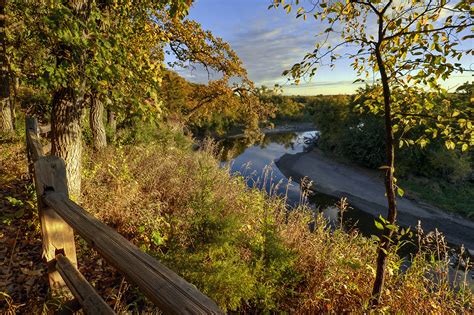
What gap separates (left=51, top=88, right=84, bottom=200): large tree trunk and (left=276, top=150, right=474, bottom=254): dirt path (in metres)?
15.2

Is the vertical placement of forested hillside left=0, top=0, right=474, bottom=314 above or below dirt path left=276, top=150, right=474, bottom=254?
above

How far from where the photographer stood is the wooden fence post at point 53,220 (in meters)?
2.26

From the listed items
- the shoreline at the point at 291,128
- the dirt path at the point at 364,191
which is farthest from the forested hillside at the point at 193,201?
the shoreline at the point at 291,128

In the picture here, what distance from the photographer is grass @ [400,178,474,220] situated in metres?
16.4

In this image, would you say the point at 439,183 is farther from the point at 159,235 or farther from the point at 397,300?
the point at 159,235

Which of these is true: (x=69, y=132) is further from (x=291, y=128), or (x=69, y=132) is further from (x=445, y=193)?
(x=291, y=128)

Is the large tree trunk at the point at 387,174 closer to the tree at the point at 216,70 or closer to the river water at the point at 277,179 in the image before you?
the river water at the point at 277,179

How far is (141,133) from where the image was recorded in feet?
32.9

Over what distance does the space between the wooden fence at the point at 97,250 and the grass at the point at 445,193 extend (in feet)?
64.3

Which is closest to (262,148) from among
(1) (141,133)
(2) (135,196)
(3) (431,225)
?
(3) (431,225)

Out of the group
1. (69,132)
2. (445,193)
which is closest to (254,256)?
(69,132)

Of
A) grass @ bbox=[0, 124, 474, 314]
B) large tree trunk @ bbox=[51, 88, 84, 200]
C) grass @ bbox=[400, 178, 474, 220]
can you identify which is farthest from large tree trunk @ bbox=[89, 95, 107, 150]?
grass @ bbox=[400, 178, 474, 220]

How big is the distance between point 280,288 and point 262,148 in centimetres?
3247

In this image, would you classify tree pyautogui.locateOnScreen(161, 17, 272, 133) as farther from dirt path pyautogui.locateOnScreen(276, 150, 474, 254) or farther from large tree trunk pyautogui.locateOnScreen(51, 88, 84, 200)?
dirt path pyautogui.locateOnScreen(276, 150, 474, 254)
